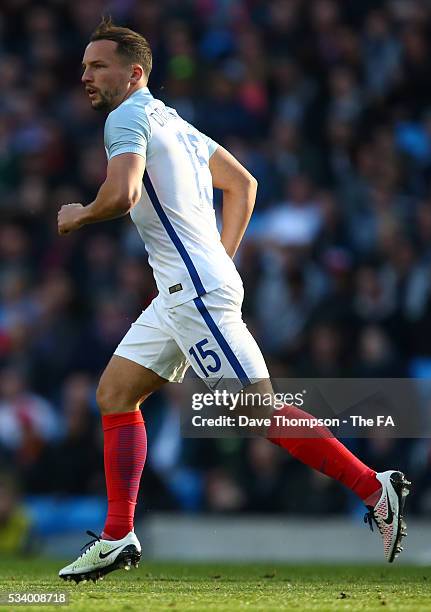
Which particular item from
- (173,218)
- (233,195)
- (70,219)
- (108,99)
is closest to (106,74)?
(108,99)

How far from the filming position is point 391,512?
216 inches

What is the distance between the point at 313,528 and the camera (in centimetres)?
873

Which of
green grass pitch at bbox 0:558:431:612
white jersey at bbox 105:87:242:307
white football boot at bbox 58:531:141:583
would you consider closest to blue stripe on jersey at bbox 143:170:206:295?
white jersey at bbox 105:87:242:307

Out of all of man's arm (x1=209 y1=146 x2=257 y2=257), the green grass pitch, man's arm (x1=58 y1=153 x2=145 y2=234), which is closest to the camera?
the green grass pitch

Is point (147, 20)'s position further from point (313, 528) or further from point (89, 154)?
point (313, 528)

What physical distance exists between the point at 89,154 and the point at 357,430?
15.9ft

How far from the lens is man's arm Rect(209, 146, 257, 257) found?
612 centimetres

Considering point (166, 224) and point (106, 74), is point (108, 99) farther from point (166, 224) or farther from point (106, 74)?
point (166, 224)

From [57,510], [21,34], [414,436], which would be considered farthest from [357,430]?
[21,34]

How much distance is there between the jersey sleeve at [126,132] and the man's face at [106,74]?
0.73 ft

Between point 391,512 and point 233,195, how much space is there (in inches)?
64.1

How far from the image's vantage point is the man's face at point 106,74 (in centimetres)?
563

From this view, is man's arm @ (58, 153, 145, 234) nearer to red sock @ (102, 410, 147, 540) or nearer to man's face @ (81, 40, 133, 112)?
man's face @ (81, 40, 133, 112)

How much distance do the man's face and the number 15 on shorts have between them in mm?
1057
